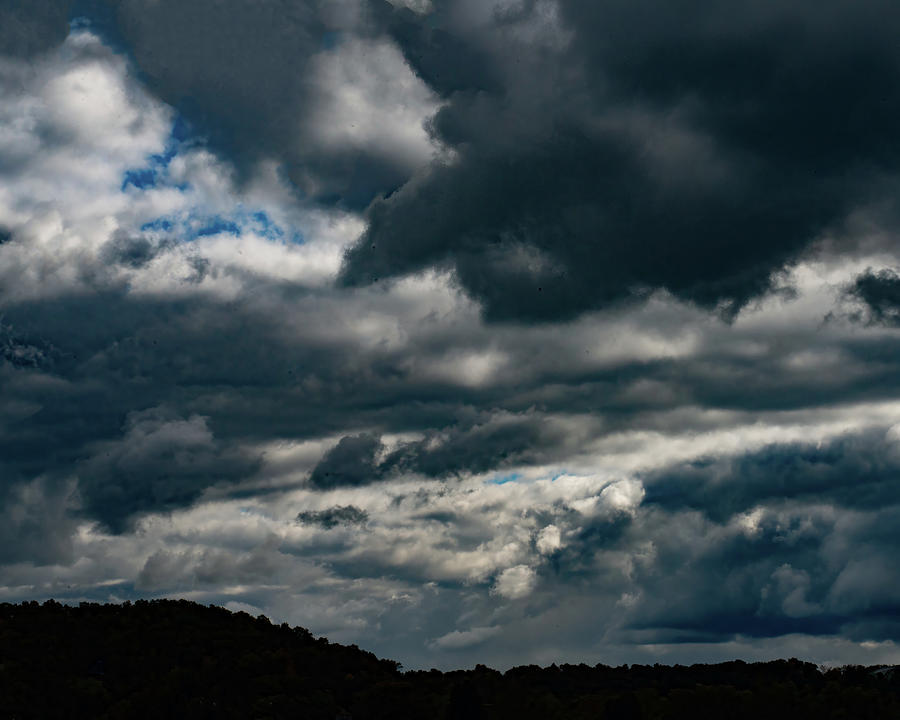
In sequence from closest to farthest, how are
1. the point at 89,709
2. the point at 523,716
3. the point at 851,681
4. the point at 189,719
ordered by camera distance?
the point at 189,719, the point at 89,709, the point at 523,716, the point at 851,681

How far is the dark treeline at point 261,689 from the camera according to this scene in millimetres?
133750

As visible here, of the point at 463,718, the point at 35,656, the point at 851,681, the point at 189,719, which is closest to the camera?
the point at 463,718

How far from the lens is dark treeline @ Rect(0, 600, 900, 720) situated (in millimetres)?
133750

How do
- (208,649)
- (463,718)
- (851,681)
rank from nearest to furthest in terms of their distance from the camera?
(463,718)
(208,649)
(851,681)

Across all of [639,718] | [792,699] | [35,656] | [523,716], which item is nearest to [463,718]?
[639,718]

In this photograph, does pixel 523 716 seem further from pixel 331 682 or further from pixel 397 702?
pixel 331 682

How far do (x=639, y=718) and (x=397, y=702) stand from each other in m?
42.3

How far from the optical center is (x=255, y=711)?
447 feet

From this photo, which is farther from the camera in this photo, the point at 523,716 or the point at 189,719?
the point at 523,716

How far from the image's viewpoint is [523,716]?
148 m

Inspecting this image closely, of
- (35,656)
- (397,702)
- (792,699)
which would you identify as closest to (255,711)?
(397,702)

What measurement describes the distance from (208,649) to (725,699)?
9155 centimetres

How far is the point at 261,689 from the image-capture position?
151125 mm

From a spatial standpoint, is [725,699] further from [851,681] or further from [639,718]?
[851,681]
